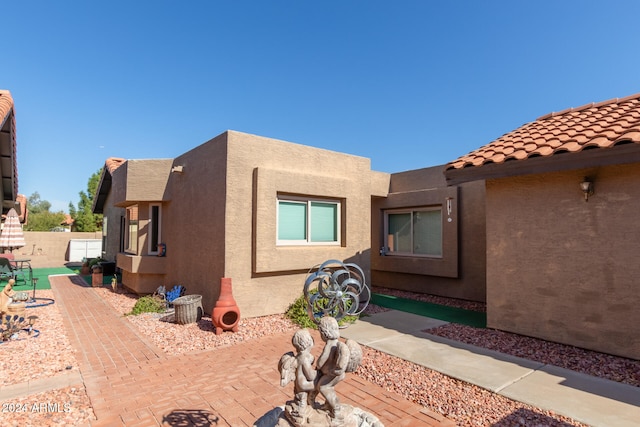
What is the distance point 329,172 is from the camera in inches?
405

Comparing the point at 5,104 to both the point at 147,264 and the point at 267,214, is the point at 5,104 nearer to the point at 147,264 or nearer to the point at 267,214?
the point at 147,264

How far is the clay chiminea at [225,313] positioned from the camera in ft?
23.9

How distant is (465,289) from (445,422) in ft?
26.2

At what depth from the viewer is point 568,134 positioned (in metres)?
6.50

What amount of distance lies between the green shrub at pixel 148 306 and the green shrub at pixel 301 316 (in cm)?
387

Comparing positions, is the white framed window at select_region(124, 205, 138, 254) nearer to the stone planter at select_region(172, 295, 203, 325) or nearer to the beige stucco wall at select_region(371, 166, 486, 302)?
the stone planter at select_region(172, 295, 203, 325)

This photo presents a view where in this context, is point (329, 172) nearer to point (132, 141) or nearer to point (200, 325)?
point (200, 325)

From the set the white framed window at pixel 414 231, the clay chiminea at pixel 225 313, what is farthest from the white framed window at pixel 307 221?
the white framed window at pixel 414 231

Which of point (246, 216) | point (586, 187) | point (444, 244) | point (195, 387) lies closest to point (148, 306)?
point (246, 216)

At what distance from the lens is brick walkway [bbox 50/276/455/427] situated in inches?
154

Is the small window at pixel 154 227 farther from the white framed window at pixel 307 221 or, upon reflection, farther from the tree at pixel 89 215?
the tree at pixel 89 215

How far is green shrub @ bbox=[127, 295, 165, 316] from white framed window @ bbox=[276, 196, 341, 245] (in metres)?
4.11

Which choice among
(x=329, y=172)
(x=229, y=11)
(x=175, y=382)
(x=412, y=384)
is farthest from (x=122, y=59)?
(x=412, y=384)

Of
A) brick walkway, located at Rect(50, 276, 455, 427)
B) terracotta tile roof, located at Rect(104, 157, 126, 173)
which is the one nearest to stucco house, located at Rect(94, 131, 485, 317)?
brick walkway, located at Rect(50, 276, 455, 427)
